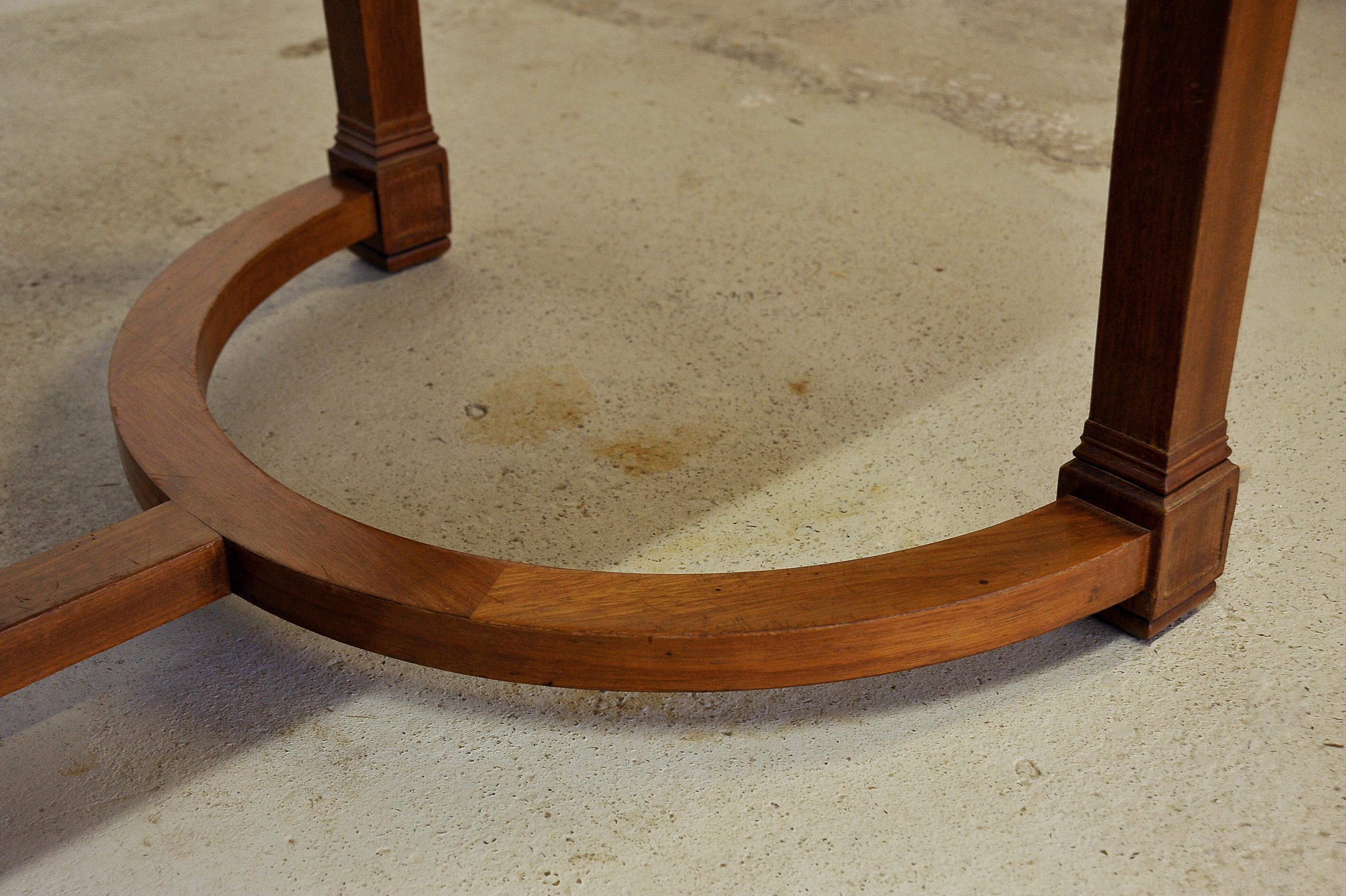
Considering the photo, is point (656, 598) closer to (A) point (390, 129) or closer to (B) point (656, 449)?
(B) point (656, 449)

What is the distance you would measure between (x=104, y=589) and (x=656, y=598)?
1.73ft

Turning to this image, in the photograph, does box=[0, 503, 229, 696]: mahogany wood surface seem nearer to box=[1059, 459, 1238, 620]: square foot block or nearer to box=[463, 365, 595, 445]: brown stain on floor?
box=[463, 365, 595, 445]: brown stain on floor

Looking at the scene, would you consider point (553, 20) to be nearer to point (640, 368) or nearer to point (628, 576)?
point (640, 368)

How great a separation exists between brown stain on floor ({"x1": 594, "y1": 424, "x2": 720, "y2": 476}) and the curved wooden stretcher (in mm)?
412

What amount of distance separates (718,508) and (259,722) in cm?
61

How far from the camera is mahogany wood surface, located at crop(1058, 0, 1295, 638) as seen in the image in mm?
1133

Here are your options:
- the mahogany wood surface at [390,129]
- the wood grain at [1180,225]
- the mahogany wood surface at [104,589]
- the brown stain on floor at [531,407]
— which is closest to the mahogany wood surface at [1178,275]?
the wood grain at [1180,225]

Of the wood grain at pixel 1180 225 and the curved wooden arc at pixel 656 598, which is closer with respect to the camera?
the wood grain at pixel 1180 225

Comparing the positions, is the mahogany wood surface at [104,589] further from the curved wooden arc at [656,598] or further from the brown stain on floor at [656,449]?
the brown stain on floor at [656,449]

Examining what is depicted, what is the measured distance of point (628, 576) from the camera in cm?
132

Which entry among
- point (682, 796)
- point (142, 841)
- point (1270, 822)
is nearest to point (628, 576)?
point (682, 796)

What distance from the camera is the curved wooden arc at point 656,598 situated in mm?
1246

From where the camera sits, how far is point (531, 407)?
1.87 metres

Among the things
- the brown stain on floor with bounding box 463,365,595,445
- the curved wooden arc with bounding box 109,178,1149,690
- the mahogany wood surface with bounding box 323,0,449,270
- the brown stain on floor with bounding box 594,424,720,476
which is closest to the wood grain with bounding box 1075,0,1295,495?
the curved wooden arc with bounding box 109,178,1149,690
